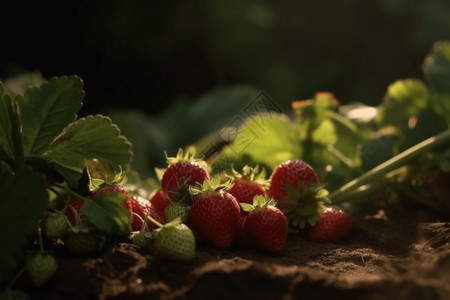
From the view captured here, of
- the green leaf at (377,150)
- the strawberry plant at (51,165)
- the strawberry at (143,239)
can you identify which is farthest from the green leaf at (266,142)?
the strawberry at (143,239)

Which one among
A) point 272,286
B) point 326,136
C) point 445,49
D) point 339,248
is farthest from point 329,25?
point 272,286

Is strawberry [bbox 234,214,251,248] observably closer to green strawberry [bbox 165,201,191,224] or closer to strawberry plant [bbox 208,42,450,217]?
green strawberry [bbox 165,201,191,224]

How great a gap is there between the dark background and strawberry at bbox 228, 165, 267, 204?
8.52 ft

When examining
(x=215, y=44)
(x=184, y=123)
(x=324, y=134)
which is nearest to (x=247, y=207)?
(x=324, y=134)

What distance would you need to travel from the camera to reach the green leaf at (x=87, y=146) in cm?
103

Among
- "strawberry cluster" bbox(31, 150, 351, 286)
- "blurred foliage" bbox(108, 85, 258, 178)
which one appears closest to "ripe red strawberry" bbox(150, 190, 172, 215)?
"strawberry cluster" bbox(31, 150, 351, 286)

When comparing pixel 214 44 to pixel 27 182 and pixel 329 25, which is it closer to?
pixel 329 25

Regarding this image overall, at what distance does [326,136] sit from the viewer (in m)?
1.40

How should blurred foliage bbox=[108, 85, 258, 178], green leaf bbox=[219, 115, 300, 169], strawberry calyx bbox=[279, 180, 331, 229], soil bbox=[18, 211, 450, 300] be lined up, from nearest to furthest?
soil bbox=[18, 211, 450, 300], strawberry calyx bbox=[279, 180, 331, 229], green leaf bbox=[219, 115, 300, 169], blurred foliage bbox=[108, 85, 258, 178]

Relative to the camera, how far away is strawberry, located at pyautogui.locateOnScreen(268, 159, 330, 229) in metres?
1.09

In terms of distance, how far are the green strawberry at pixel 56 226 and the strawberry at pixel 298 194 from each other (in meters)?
0.37

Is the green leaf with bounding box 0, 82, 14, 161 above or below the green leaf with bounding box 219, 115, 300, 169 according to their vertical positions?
below

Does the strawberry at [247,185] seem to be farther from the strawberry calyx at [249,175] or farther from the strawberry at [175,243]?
the strawberry at [175,243]

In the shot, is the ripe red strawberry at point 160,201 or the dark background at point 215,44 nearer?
the ripe red strawberry at point 160,201
